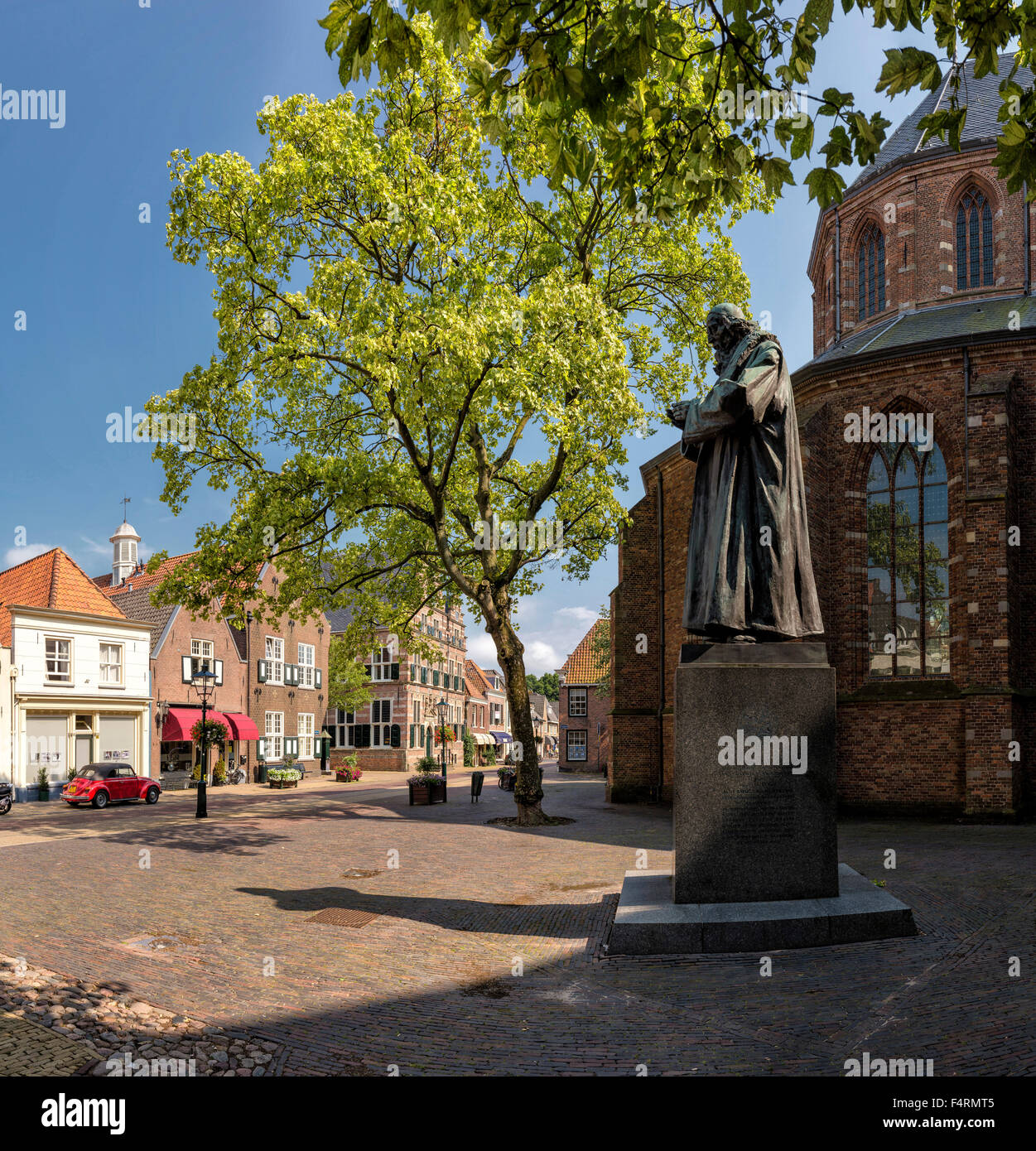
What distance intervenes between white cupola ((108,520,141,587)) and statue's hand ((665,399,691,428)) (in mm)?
39848

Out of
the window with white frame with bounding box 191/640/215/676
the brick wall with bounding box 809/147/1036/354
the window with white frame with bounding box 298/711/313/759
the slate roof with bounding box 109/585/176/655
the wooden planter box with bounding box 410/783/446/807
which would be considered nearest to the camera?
the brick wall with bounding box 809/147/1036/354

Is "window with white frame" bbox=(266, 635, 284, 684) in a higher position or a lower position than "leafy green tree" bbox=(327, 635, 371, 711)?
higher

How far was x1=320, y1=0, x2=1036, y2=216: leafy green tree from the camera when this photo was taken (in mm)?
4855

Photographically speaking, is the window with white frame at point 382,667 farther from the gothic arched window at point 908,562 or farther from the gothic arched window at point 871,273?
the gothic arched window at point 908,562

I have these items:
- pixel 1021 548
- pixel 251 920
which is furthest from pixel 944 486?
pixel 251 920

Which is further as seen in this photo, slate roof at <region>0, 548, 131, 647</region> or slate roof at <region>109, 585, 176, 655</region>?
slate roof at <region>109, 585, 176, 655</region>

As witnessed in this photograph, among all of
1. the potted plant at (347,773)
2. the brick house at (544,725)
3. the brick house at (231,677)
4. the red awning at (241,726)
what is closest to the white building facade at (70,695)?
the brick house at (231,677)

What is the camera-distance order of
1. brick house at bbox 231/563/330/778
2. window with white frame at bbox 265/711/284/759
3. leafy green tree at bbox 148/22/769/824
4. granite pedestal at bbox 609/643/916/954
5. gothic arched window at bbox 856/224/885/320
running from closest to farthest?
granite pedestal at bbox 609/643/916/954 < leafy green tree at bbox 148/22/769/824 < gothic arched window at bbox 856/224/885/320 < brick house at bbox 231/563/330/778 < window with white frame at bbox 265/711/284/759

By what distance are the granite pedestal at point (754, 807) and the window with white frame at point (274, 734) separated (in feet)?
126

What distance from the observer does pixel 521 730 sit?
19234 mm

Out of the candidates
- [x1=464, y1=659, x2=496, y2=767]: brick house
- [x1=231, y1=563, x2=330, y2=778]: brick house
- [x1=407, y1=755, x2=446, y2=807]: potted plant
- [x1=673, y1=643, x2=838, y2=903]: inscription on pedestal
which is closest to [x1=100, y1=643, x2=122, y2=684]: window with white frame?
[x1=231, y1=563, x2=330, y2=778]: brick house

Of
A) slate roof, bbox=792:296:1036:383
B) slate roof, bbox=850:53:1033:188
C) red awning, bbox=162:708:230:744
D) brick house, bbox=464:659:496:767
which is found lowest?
brick house, bbox=464:659:496:767

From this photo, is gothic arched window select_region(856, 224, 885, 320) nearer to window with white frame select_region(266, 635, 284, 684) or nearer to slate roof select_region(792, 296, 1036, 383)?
slate roof select_region(792, 296, 1036, 383)
